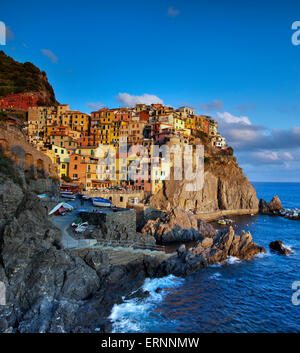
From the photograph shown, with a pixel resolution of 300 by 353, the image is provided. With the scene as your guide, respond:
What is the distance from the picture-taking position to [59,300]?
1612cm

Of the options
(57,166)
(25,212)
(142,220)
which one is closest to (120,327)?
(25,212)

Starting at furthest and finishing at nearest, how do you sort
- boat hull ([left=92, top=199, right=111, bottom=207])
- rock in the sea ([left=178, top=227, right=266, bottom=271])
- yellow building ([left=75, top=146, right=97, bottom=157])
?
yellow building ([left=75, top=146, right=97, bottom=157]) → boat hull ([left=92, top=199, right=111, bottom=207]) → rock in the sea ([left=178, top=227, right=266, bottom=271])

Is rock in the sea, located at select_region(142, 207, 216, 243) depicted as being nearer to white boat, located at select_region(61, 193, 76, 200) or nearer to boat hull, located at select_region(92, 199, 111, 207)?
boat hull, located at select_region(92, 199, 111, 207)

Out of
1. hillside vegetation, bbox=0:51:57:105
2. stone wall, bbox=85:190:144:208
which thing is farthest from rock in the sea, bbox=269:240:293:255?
hillside vegetation, bbox=0:51:57:105

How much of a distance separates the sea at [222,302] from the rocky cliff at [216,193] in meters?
31.5

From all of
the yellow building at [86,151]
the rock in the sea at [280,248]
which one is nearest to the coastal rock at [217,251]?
the rock in the sea at [280,248]

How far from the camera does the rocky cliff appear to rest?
61656mm

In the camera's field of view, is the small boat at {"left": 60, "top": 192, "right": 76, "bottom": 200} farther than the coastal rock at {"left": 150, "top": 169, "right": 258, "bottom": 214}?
No

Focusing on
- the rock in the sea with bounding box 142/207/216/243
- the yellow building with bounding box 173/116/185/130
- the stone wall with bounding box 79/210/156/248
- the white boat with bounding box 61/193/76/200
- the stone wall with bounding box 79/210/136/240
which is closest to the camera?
the stone wall with bounding box 79/210/156/248

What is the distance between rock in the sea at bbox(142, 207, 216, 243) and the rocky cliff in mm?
14011

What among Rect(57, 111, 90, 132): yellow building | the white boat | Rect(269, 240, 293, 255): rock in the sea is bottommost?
Rect(269, 240, 293, 255): rock in the sea

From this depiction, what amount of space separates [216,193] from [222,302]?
54.4 m

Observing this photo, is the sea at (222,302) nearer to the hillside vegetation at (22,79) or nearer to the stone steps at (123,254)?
the stone steps at (123,254)

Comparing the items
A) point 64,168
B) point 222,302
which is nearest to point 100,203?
point 222,302
